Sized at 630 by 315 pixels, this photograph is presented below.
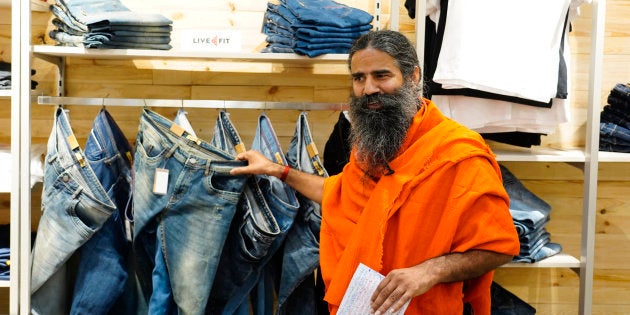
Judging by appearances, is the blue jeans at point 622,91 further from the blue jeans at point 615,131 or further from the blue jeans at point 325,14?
the blue jeans at point 325,14

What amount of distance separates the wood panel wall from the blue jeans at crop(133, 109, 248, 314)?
1.74 ft

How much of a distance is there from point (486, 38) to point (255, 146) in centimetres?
86

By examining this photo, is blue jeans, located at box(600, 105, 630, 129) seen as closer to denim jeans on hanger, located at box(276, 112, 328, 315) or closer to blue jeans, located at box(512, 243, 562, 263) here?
blue jeans, located at box(512, 243, 562, 263)

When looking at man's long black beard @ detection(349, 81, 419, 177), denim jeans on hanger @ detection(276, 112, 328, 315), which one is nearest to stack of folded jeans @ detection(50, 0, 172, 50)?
denim jeans on hanger @ detection(276, 112, 328, 315)

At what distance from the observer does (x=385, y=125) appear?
2006 mm

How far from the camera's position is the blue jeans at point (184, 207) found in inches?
95.5

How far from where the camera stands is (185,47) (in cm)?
262

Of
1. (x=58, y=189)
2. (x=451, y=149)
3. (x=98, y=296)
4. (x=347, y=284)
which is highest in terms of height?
(x=451, y=149)

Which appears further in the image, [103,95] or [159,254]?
[103,95]

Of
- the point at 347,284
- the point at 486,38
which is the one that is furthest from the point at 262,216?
the point at 486,38

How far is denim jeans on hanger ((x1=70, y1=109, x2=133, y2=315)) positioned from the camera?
2465 millimetres

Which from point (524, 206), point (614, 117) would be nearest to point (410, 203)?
point (524, 206)

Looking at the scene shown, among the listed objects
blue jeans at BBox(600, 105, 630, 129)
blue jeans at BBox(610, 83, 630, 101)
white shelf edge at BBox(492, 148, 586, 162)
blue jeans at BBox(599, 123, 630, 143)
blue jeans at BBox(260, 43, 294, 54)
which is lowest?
white shelf edge at BBox(492, 148, 586, 162)

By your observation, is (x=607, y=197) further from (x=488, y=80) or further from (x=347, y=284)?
(x=347, y=284)
